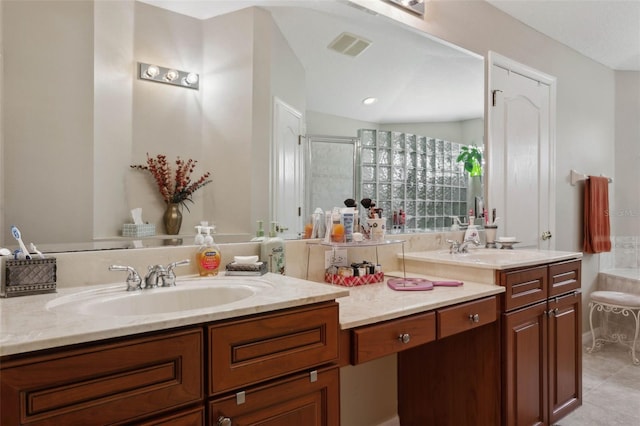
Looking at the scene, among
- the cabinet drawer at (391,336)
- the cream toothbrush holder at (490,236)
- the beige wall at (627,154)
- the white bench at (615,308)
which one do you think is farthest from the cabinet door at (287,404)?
the beige wall at (627,154)

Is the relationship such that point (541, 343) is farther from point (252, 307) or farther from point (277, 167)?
point (252, 307)

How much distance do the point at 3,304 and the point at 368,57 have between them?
1796 millimetres

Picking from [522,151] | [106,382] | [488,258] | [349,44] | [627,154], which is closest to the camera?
[106,382]

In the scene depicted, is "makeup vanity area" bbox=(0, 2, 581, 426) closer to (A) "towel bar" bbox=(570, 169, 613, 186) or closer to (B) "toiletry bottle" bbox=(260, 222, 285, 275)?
(B) "toiletry bottle" bbox=(260, 222, 285, 275)

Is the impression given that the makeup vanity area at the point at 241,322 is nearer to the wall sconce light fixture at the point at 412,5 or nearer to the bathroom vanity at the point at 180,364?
the bathroom vanity at the point at 180,364

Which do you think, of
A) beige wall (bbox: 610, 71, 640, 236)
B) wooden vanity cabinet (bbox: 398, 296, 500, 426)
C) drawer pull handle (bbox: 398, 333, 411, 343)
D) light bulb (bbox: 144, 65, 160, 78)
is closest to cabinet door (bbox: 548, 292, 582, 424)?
wooden vanity cabinet (bbox: 398, 296, 500, 426)

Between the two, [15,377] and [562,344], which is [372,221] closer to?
[562,344]

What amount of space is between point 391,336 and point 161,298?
2.42ft

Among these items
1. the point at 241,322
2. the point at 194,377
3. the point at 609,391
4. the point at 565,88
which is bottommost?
the point at 609,391

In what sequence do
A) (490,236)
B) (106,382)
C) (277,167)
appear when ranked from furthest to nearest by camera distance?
(490,236)
(277,167)
(106,382)

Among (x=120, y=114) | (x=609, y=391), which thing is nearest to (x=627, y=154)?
(x=609, y=391)

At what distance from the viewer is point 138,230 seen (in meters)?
1.33

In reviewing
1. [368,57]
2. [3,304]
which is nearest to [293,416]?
[3,304]

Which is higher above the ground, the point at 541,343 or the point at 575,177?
the point at 575,177
